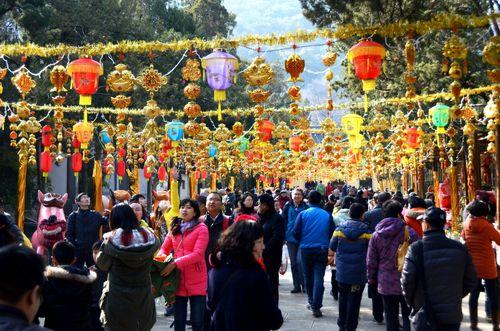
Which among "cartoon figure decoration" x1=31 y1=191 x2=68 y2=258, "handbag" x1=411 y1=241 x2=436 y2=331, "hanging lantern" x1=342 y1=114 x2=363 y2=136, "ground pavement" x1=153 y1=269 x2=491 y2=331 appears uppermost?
"hanging lantern" x1=342 y1=114 x2=363 y2=136

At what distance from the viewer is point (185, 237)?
6.75 metres

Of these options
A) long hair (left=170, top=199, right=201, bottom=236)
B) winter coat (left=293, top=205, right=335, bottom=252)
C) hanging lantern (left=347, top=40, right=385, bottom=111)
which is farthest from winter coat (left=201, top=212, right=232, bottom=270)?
hanging lantern (left=347, top=40, right=385, bottom=111)

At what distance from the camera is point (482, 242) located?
781cm

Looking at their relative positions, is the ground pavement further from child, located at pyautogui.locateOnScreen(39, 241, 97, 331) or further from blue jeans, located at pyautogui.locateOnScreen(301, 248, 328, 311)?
child, located at pyautogui.locateOnScreen(39, 241, 97, 331)

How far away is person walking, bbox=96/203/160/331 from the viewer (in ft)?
17.3

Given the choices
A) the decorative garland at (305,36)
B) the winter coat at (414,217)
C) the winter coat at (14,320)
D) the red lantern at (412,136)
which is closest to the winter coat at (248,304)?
the winter coat at (14,320)

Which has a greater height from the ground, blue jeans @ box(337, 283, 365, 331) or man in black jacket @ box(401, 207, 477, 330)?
man in black jacket @ box(401, 207, 477, 330)

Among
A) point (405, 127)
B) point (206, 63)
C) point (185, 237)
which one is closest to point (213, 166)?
point (405, 127)

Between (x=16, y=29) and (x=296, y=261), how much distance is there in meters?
16.5

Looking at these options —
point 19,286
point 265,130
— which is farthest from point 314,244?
point 19,286

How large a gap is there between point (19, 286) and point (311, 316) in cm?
718

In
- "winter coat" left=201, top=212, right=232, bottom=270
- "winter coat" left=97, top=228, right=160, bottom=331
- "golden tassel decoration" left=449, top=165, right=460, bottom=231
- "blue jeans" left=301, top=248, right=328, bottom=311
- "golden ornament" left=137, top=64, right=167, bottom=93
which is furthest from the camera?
"golden tassel decoration" left=449, top=165, right=460, bottom=231

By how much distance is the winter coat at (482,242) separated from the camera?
7711 millimetres

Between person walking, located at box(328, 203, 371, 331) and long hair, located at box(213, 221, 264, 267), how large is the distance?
145 inches
